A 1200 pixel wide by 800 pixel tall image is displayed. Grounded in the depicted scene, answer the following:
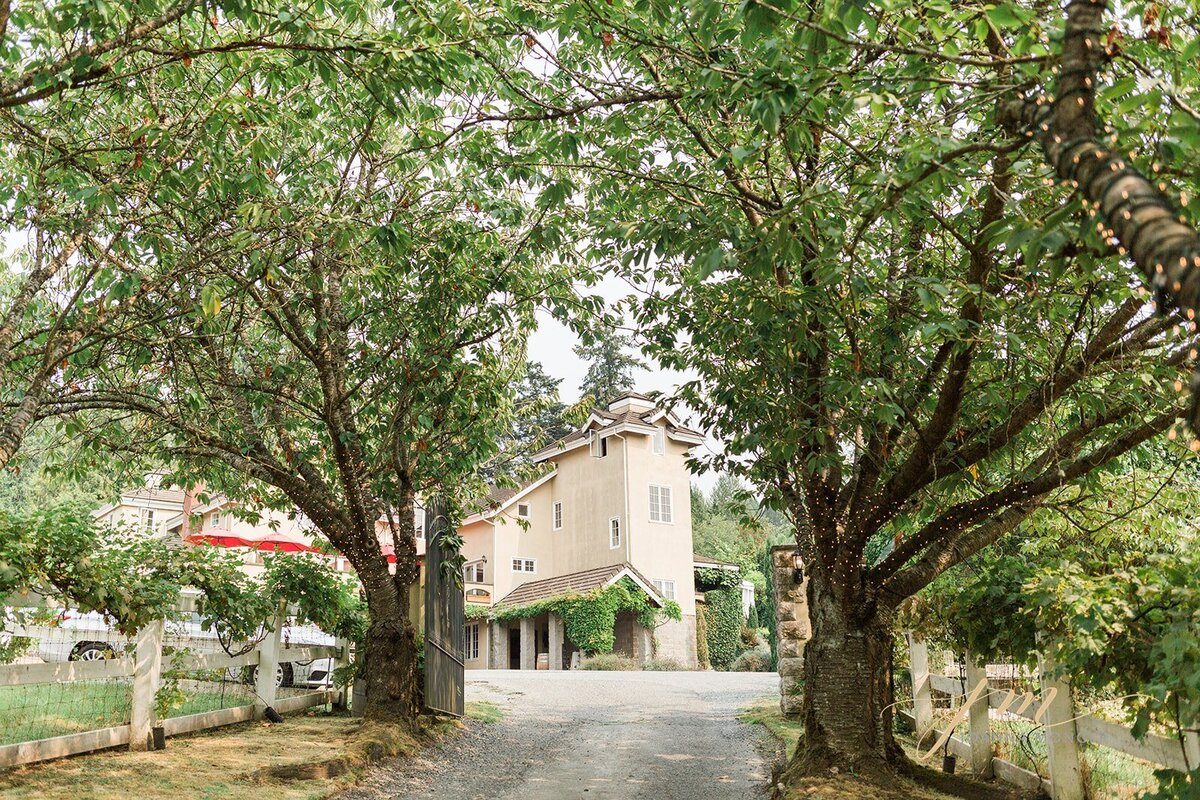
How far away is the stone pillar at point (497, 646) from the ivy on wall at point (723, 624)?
841 cm

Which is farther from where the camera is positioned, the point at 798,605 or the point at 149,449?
the point at 798,605

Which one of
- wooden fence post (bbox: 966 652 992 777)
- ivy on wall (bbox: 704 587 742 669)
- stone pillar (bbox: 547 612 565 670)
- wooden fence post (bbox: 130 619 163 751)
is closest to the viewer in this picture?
wooden fence post (bbox: 966 652 992 777)

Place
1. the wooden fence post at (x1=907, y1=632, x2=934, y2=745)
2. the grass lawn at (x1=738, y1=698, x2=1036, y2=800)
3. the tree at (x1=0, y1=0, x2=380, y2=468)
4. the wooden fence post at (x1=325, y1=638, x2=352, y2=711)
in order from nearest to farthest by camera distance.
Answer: the tree at (x1=0, y1=0, x2=380, y2=468)
the grass lawn at (x1=738, y1=698, x2=1036, y2=800)
the wooden fence post at (x1=907, y1=632, x2=934, y2=745)
the wooden fence post at (x1=325, y1=638, x2=352, y2=711)

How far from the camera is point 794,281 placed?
7527 mm

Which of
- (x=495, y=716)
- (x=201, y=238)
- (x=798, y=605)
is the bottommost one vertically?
(x=495, y=716)

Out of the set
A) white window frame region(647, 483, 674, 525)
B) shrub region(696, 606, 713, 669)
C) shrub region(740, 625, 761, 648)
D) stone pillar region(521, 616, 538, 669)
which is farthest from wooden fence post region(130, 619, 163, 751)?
shrub region(740, 625, 761, 648)

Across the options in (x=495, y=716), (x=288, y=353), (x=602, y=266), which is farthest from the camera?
(x=495, y=716)

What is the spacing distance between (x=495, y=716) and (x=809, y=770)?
7.87 m

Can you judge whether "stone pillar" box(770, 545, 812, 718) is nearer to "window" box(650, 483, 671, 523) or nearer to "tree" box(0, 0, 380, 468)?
"tree" box(0, 0, 380, 468)

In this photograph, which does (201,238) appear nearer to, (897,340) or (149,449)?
(149,449)

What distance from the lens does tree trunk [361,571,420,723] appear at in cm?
1106

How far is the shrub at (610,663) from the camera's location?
29422mm

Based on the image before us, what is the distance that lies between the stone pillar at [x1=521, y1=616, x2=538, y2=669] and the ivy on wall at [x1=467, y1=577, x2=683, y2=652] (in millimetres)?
2326

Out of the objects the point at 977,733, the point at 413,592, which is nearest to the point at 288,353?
the point at 413,592
